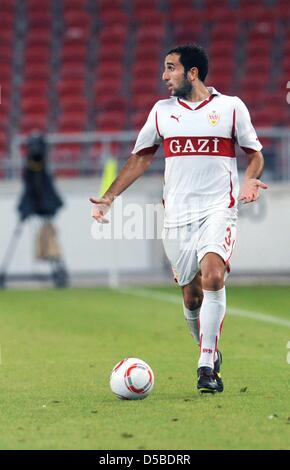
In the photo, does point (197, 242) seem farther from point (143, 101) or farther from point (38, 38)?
point (38, 38)

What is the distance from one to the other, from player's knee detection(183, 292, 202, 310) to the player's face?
4.33 feet

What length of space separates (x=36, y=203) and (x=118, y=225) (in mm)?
1615

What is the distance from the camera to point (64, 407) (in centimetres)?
687

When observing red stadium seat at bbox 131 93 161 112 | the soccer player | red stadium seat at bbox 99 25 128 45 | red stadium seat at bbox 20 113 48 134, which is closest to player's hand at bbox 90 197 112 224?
the soccer player

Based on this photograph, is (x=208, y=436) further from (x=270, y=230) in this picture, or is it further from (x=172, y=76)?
(x=270, y=230)

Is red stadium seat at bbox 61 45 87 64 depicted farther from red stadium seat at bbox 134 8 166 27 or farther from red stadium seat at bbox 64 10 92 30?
red stadium seat at bbox 134 8 166 27

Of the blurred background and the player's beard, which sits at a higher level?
the player's beard

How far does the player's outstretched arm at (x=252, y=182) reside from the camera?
728 cm

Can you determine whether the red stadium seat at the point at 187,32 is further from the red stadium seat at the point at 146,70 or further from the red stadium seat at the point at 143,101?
the red stadium seat at the point at 143,101

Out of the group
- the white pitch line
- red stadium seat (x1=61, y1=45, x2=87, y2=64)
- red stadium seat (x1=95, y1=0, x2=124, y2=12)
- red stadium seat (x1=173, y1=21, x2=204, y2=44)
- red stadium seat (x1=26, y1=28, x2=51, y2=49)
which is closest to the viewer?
the white pitch line

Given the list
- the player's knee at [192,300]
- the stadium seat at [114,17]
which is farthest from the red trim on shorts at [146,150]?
the stadium seat at [114,17]

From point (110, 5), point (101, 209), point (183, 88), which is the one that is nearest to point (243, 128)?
point (183, 88)

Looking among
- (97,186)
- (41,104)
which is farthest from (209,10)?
(97,186)

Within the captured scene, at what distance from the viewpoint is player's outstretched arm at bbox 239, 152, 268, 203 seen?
7.28 metres
